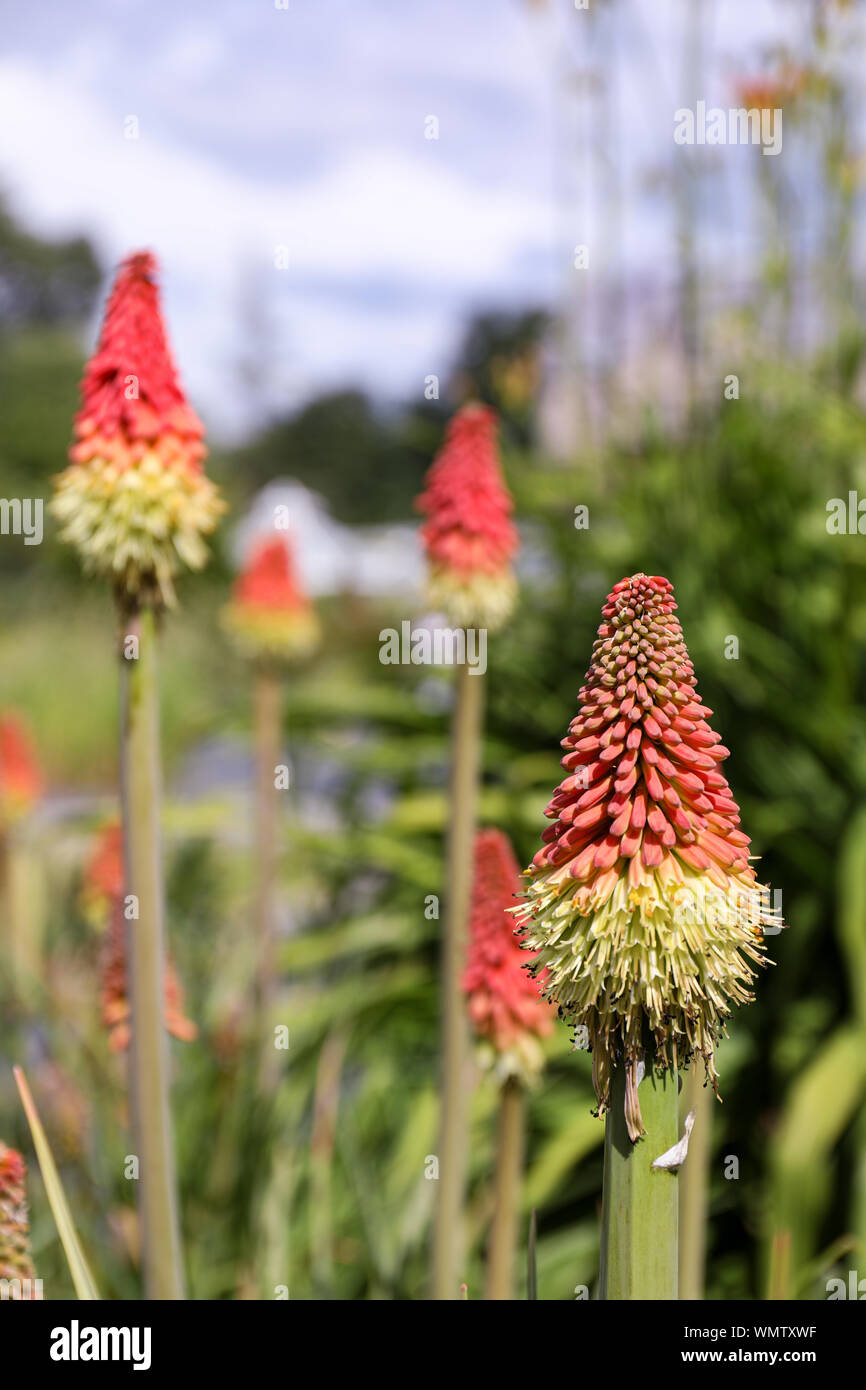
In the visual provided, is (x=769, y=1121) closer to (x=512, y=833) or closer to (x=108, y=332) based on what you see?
(x=512, y=833)

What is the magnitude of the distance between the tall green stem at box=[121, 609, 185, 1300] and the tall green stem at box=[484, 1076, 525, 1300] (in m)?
0.50

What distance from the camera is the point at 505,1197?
1.83 m

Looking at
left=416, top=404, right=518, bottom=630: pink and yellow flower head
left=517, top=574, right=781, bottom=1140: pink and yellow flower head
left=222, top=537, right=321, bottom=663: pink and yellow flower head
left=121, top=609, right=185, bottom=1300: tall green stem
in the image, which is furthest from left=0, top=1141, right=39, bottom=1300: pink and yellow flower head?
Result: left=222, top=537, right=321, bottom=663: pink and yellow flower head

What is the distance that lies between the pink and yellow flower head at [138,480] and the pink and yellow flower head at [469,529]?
3.30ft

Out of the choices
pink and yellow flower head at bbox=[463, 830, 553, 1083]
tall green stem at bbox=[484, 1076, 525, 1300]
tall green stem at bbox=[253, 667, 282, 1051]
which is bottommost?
tall green stem at bbox=[484, 1076, 525, 1300]

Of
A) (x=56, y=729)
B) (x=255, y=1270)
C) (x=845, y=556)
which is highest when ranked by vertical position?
(x=56, y=729)

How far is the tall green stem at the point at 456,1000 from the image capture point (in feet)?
6.77

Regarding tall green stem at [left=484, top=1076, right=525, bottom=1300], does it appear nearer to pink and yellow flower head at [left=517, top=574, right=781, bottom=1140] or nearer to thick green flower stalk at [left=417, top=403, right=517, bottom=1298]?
thick green flower stalk at [left=417, top=403, right=517, bottom=1298]

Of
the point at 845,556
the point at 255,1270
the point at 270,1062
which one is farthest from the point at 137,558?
the point at 845,556

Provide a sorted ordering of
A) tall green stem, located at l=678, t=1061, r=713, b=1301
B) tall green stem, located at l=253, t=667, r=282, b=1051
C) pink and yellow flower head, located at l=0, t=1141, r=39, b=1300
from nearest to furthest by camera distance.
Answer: pink and yellow flower head, located at l=0, t=1141, r=39, b=1300 < tall green stem, located at l=678, t=1061, r=713, b=1301 < tall green stem, located at l=253, t=667, r=282, b=1051

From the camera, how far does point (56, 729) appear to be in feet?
49.0

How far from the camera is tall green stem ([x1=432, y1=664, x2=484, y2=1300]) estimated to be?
2.06m

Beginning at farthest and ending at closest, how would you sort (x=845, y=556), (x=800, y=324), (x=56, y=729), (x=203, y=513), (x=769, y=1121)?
(x=56, y=729), (x=800, y=324), (x=845, y=556), (x=769, y=1121), (x=203, y=513)
